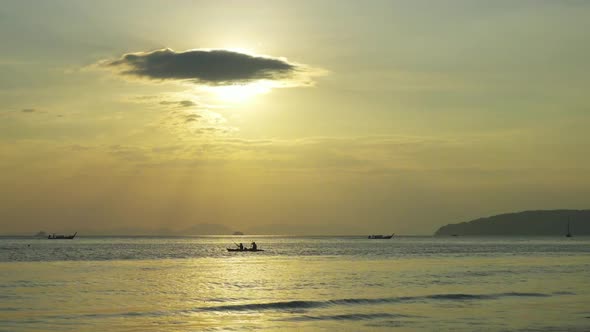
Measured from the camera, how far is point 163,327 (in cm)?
3681

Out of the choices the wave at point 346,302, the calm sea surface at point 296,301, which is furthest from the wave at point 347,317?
the wave at point 346,302

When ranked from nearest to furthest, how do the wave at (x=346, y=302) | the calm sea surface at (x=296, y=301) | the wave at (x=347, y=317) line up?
the calm sea surface at (x=296, y=301)
the wave at (x=347, y=317)
the wave at (x=346, y=302)

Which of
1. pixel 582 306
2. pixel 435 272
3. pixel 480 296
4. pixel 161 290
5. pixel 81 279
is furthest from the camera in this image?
pixel 435 272

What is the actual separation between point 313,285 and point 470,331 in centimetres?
2765

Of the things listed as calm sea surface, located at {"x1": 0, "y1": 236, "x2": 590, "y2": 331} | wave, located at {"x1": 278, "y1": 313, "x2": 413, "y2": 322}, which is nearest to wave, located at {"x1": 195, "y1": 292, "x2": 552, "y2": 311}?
calm sea surface, located at {"x1": 0, "y1": 236, "x2": 590, "y2": 331}

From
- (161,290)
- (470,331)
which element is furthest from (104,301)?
(470,331)

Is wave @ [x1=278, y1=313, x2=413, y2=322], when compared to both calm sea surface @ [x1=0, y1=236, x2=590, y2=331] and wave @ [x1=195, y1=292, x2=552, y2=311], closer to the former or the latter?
calm sea surface @ [x1=0, y1=236, x2=590, y2=331]

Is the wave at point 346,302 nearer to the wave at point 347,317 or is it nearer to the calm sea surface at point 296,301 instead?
the calm sea surface at point 296,301

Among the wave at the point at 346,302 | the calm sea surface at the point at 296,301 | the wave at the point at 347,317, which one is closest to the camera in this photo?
the calm sea surface at the point at 296,301

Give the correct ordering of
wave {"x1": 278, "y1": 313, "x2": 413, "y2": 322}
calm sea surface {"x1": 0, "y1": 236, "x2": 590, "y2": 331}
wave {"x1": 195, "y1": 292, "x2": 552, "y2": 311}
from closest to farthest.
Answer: calm sea surface {"x1": 0, "y1": 236, "x2": 590, "y2": 331} → wave {"x1": 278, "y1": 313, "x2": 413, "y2": 322} → wave {"x1": 195, "y1": 292, "x2": 552, "y2": 311}

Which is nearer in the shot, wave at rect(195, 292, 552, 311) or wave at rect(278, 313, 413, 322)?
wave at rect(278, 313, 413, 322)

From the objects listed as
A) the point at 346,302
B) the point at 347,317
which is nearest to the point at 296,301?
the point at 346,302

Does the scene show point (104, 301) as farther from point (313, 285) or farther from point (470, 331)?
point (470, 331)

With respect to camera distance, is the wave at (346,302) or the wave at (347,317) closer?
the wave at (347,317)
